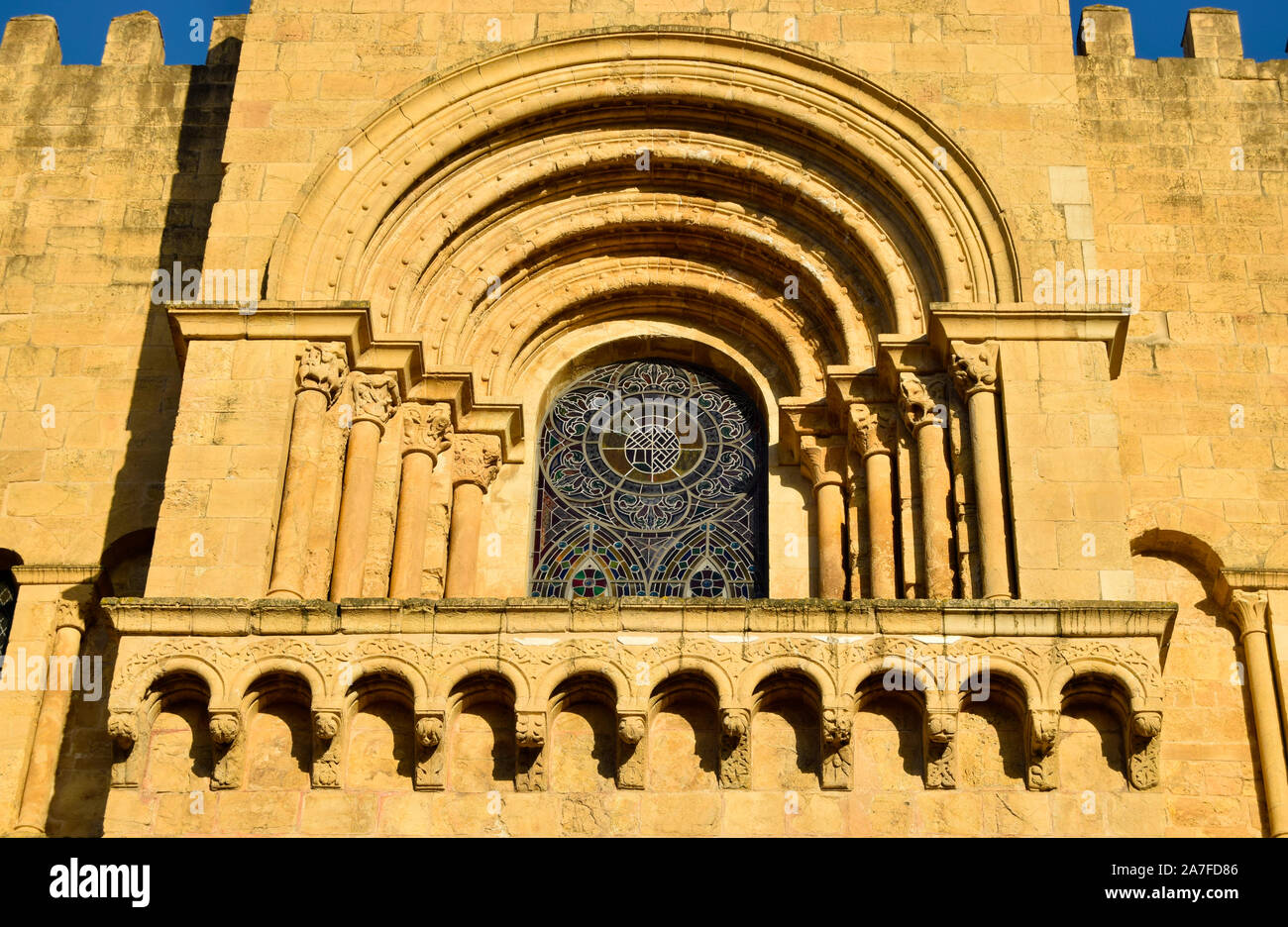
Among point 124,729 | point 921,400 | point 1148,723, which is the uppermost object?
point 921,400

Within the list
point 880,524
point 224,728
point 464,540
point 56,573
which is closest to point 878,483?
point 880,524

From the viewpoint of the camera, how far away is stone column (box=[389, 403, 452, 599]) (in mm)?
16875

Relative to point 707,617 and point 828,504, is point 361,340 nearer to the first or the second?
point 828,504

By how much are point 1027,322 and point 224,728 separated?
23.2 ft

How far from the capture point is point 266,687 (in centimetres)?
1470

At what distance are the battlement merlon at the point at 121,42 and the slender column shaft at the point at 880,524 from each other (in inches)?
319

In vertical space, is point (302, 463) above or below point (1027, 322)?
below

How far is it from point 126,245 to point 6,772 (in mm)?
5466

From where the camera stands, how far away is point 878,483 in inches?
674

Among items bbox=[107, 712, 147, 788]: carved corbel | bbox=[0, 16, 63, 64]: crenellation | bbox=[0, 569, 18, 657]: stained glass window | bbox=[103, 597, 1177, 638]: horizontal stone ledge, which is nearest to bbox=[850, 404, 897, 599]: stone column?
bbox=[103, 597, 1177, 638]: horizontal stone ledge

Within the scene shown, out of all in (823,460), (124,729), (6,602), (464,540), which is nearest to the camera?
(124,729)
